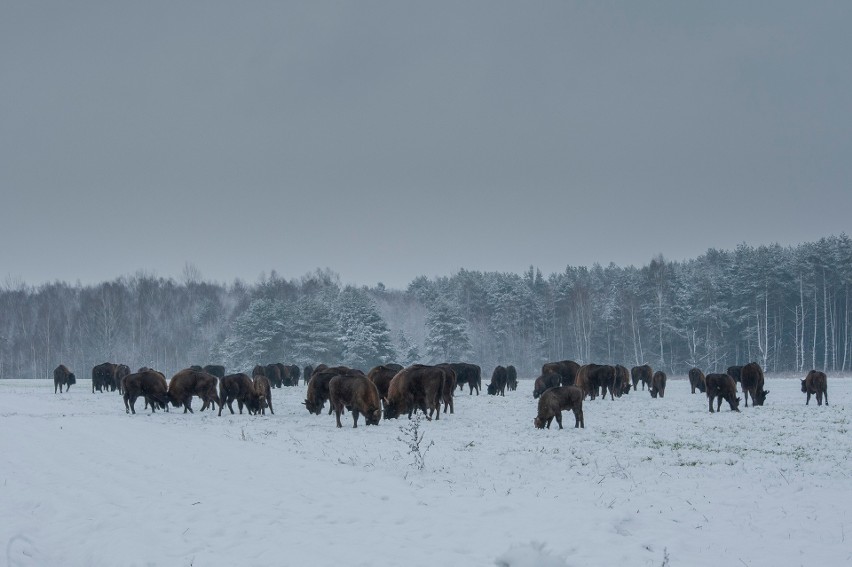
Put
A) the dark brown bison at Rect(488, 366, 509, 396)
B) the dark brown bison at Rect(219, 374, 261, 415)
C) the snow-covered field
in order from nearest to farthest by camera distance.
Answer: the snow-covered field < the dark brown bison at Rect(219, 374, 261, 415) < the dark brown bison at Rect(488, 366, 509, 396)

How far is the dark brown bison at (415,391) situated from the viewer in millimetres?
22953

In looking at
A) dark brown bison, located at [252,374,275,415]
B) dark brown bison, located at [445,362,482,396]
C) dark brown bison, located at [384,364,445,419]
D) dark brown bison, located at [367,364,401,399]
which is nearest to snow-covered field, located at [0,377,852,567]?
dark brown bison, located at [384,364,445,419]

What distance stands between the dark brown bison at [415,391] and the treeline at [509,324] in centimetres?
5029

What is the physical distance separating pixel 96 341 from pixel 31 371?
11.4 meters

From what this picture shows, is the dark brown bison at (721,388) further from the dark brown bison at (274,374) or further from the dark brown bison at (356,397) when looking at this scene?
the dark brown bison at (274,374)

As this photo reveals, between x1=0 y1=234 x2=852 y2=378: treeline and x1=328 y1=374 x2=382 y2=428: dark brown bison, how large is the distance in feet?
170

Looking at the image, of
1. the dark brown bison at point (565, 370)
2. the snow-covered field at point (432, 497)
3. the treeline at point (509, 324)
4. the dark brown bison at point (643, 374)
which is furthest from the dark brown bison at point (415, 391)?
the treeline at point (509, 324)

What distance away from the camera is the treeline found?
7706cm

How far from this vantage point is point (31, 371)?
9931cm

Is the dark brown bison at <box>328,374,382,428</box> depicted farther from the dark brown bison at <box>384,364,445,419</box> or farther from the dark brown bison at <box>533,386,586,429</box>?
the dark brown bison at <box>533,386,586,429</box>

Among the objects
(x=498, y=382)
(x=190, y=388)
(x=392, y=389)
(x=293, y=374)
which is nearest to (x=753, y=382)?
(x=498, y=382)

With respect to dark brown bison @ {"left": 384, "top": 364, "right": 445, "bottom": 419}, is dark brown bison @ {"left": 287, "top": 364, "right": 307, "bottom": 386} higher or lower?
lower

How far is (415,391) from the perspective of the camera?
2320 centimetres

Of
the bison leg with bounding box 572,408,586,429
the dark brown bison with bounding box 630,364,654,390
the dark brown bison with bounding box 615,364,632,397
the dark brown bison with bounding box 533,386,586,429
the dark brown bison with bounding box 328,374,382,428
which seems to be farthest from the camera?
the dark brown bison with bounding box 630,364,654,390
